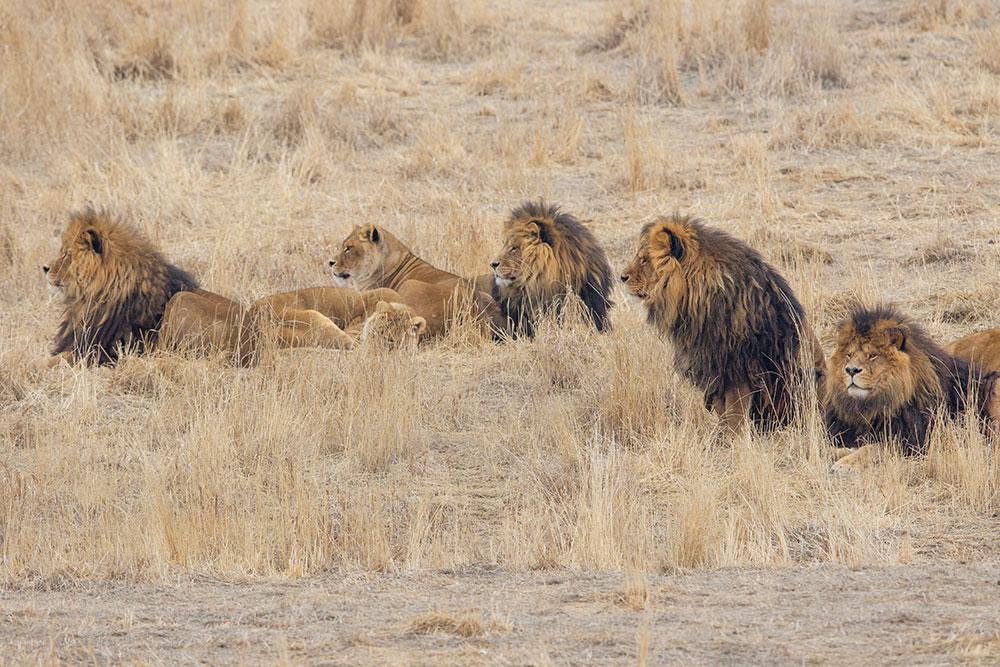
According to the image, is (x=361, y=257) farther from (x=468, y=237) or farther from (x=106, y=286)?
(x=106, y=286)

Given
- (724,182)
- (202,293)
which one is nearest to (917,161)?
(724,182)

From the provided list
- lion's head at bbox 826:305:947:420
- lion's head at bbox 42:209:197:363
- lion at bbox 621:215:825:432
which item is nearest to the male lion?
lion's head at bbox 42:209:197:363

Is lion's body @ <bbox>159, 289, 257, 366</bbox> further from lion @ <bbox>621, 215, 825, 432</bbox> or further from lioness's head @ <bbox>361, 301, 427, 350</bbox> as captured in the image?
lion @ <bbox>621, 215, 825, 432</bbox>

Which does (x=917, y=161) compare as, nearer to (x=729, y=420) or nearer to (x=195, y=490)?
(x=729, y=420)

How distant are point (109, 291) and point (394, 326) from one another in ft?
5.80

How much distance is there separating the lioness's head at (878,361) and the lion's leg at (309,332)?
3.36 metres

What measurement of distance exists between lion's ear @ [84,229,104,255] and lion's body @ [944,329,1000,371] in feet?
16.7

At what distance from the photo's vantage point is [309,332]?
33.5ft

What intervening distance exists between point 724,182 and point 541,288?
3.75 meters

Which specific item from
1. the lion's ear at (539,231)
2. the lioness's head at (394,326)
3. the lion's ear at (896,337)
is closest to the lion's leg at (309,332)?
the lioness's head at (394,326)

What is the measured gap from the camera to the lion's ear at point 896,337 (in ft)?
25.7

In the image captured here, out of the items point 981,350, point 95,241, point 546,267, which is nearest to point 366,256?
point 546,267

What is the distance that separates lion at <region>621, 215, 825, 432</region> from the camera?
852 cm

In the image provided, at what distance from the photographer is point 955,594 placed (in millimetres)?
5797
